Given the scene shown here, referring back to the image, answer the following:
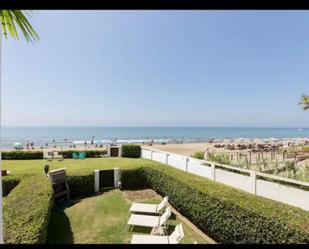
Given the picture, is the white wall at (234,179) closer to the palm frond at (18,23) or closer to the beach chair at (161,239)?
the beach chair at (161,239)

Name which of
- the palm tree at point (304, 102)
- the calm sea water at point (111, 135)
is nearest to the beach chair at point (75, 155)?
the palm tree at point (304, 102)

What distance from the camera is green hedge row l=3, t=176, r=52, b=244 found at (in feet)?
12.3

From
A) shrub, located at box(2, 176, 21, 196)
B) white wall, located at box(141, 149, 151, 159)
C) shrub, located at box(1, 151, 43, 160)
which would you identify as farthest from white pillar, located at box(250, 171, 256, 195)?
shrub, located at box(1, 151, 43, 160)

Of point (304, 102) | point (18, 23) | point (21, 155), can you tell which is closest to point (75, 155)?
point (21, 155)

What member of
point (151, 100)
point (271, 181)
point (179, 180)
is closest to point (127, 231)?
point (179, 180)

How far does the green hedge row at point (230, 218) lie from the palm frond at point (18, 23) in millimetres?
4523

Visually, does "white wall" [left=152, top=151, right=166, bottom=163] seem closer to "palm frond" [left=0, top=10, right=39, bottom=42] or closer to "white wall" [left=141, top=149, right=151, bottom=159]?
"white wall" [left=141, top=149, right=151, bottom=159]

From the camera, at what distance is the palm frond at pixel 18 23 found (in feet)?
5.81

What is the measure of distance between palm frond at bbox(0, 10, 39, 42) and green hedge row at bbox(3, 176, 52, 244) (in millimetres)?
2920

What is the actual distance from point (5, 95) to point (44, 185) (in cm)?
550

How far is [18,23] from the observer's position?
1823 mm

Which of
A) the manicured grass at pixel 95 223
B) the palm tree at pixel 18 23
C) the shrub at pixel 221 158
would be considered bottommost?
the manicured grass at pixel 95 223

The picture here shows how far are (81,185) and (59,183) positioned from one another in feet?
3.20

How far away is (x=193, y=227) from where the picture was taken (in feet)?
22.8
